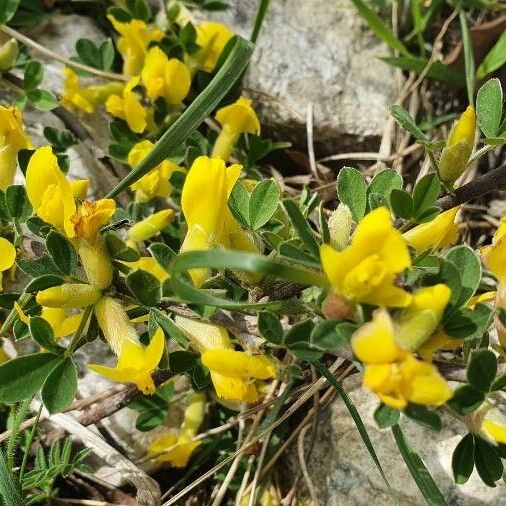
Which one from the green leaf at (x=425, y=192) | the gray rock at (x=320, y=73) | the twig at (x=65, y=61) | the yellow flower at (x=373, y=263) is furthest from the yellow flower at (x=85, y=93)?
the yellow flower at (x=373, y=263)

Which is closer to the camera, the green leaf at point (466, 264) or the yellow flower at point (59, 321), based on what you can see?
the green leaf at point (466, 264)

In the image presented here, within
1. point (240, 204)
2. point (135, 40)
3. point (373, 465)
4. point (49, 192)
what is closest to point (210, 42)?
point (135, 40)

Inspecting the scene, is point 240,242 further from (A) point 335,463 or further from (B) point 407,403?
(A) point 335,463

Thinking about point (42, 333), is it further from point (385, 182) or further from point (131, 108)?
point (131, 108)

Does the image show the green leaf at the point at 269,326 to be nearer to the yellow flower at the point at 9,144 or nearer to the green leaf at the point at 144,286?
the green leaf at the point at 144,286

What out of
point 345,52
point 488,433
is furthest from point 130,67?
point 488,433

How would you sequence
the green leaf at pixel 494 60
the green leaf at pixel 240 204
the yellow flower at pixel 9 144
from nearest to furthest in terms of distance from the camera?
the green leaf at pixel 240 204 → the yellow flower at pixel 9 144 → the green leaf at pixel 494 60

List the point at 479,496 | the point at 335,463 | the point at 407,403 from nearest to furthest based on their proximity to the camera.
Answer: the point at 407,403 → the point at 479,496 → the point at 335,463
